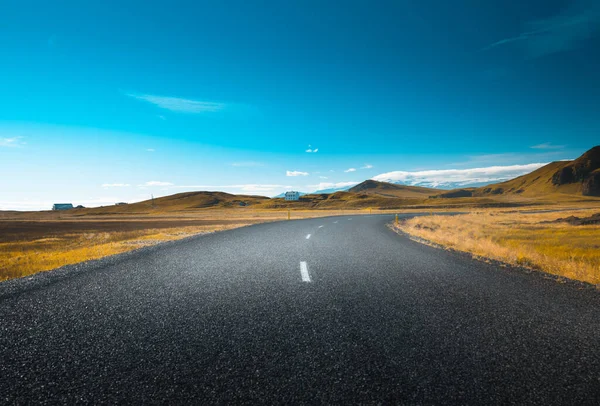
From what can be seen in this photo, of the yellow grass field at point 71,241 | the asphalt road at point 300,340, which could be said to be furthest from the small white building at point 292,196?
the asphalt road at point 300,340

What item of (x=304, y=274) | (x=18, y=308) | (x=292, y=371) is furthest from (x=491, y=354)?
(x=18, y=308)

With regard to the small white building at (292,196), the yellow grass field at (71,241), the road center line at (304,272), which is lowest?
the yellow grass field at (71,241)

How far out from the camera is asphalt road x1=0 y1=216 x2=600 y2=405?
2.55 m

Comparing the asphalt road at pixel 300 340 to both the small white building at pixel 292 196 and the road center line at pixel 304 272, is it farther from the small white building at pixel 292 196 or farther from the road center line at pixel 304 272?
the small white building at pixel 292 196

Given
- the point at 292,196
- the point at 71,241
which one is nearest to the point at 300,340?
the point at 71,241

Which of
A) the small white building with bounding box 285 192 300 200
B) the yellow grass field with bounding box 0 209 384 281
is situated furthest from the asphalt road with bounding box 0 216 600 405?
the small white building with bounding box 285 192 300 200

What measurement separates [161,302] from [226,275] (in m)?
2.04

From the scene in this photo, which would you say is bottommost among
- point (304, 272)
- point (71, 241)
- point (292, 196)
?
point (71, 241)

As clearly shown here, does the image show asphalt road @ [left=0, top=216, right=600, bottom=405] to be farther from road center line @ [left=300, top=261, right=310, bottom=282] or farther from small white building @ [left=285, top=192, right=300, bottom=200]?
small white building @ [left=285, top=192, right=300, bottom=200]

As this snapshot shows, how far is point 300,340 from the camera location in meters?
3.48

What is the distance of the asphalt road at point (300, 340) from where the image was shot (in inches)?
101

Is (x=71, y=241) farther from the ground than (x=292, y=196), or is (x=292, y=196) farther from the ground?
(x=292, y=196)

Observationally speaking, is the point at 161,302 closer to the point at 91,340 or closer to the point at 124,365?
the point at 91,340

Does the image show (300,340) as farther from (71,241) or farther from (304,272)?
(71,241)
